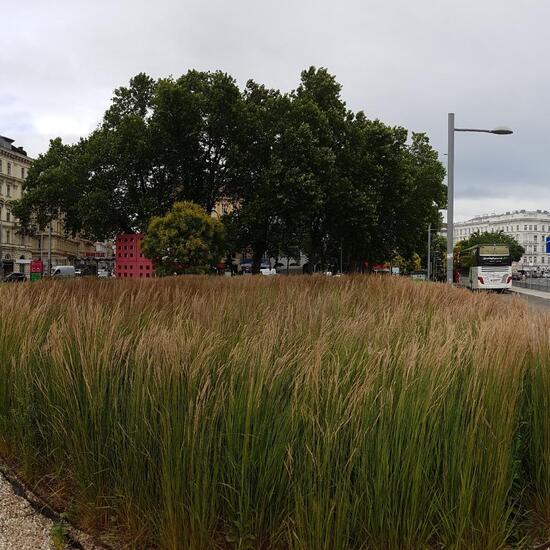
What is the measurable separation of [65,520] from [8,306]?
256 centimetres

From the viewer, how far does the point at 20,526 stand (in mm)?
2771

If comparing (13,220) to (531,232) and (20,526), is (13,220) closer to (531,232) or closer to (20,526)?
(20,526)

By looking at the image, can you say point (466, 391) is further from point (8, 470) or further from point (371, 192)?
point (371, 192)

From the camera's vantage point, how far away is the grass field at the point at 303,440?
84.7 inches

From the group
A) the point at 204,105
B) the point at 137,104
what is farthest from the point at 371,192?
the point at 137,104

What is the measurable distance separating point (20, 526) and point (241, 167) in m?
29.4

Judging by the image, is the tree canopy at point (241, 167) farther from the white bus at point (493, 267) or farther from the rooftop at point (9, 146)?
the rooftop at point (9, 146)

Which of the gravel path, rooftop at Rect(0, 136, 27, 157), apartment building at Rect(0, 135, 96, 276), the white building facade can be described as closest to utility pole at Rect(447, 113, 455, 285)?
the gravel path

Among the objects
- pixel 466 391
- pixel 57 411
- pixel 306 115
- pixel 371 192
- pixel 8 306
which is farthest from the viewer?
pixel 371 192

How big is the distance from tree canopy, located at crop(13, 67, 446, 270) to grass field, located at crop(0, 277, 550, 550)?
24.8 meters

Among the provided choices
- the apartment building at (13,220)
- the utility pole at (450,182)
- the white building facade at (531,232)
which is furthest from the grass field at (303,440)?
the white building facade at (531,232)

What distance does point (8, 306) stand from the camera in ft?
15.7

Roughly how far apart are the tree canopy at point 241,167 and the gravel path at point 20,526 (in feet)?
81.7

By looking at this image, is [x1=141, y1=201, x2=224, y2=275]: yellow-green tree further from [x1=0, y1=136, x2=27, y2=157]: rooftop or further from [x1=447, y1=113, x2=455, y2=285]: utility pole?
[x1=0, y1=136, x2=27, y2=157]: rooftop
